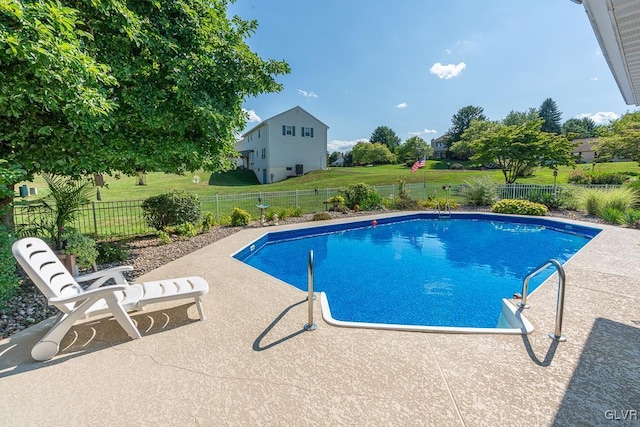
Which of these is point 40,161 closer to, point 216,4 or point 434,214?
point 216,4

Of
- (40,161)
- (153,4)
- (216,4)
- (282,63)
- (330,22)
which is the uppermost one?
(330,22)

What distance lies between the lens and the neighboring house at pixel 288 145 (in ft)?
91.8

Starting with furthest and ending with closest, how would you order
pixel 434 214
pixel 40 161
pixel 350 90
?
pixel 350 90
pixel 434 214
pixel 40 161

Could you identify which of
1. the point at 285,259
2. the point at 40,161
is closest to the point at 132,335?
the point at 40,161

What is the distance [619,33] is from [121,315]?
20.4 feet

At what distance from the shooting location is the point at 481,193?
1538 centimetres

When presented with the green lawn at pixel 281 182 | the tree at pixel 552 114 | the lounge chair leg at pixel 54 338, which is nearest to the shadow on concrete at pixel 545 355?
the lounge chair leg at pixel 54 338

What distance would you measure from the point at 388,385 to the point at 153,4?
637 centimetres

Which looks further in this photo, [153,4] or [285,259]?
[285,259]

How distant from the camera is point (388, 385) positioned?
97.0 inches

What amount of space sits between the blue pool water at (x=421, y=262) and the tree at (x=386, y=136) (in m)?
61.6

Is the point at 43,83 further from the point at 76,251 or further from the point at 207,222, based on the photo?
the point at 207,222

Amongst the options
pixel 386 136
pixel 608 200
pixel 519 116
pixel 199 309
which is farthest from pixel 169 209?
pixel 386 136
